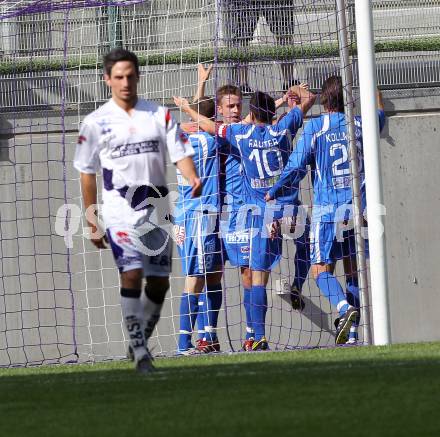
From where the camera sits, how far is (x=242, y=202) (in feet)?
39.7

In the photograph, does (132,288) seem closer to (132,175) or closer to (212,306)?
(132,175)

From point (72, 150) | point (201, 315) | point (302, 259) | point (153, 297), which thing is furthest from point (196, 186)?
point (72, 150)

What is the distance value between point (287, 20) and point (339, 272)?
103 inches

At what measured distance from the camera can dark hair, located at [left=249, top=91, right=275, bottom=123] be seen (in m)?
12.0

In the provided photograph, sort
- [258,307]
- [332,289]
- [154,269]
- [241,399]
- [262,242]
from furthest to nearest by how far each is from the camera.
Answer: [262,242]
[258,307]
[332,289]
[154,269]
[241,399]

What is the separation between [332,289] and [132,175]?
366cm

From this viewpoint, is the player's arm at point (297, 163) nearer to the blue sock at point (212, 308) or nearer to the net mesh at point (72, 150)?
the blue sock at point (212, 308)

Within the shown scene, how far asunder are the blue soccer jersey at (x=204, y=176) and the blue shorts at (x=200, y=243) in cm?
7

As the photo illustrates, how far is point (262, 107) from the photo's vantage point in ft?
39.5

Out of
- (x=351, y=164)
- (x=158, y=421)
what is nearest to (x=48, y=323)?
(x=351, y=164)

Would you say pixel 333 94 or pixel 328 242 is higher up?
pixel 333 94

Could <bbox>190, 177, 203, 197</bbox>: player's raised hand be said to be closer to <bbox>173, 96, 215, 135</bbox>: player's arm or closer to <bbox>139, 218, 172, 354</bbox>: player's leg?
<bbox>139, 218, 172, 354</bbox>: player's leg

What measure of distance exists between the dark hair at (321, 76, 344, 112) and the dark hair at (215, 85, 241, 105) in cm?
78

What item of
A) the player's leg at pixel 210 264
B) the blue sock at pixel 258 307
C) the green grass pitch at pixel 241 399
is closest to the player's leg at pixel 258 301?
the blue sock at pixel 258 307
